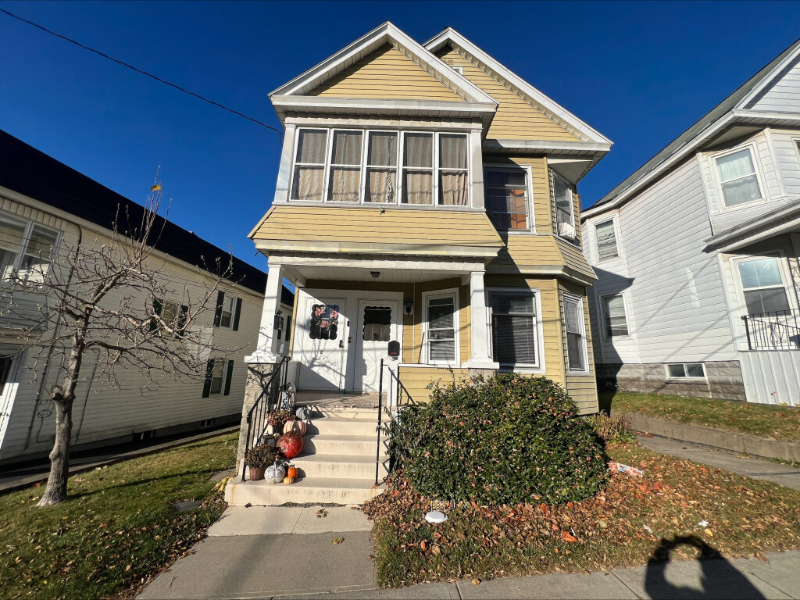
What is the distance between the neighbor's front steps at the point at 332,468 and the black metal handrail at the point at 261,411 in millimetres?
499

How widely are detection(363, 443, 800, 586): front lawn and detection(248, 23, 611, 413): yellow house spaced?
2.49 metres

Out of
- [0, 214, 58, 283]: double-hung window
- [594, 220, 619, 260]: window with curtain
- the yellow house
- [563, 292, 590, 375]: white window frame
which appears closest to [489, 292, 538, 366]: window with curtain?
the yellow house

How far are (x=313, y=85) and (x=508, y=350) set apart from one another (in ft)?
25.4

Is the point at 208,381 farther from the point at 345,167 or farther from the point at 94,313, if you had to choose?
the point at 345,167

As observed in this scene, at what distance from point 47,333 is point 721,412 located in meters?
16.5

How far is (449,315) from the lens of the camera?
806cm

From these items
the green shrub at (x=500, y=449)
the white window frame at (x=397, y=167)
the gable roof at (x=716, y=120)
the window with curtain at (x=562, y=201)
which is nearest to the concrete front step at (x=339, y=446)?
the green shrub at (x=500, y=449)

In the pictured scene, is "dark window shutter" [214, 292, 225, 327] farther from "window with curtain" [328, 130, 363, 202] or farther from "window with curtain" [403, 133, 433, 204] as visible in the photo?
"window with curtain" [403, 133, 433, 204]

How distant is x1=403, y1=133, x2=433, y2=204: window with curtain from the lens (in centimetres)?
739

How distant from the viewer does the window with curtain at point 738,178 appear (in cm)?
918

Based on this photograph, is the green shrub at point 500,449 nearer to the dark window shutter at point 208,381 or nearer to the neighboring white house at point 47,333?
the neighboring white house at point 47,333

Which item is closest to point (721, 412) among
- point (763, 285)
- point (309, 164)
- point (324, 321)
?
point (763, 285)

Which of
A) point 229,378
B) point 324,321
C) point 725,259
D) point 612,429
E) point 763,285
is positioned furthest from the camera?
point 229,378

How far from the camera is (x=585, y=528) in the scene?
385 centimetres
